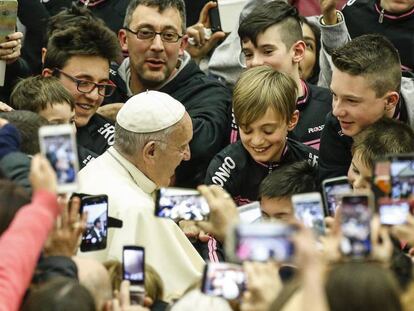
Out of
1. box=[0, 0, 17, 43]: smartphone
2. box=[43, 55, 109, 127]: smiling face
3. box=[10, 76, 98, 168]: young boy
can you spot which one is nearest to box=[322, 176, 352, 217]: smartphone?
box=[10, 76, 98, 168]: young boy

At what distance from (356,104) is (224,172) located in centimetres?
78

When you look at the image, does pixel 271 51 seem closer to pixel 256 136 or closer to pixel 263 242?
pixel 256 136

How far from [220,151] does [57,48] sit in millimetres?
1234

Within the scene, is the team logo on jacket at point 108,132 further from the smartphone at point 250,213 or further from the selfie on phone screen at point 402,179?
the selfie on phone screen at point 402,179

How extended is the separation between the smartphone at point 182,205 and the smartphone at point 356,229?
813 mm

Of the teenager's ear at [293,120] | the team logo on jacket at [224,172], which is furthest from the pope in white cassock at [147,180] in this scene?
the teenager's ear at [293,120]

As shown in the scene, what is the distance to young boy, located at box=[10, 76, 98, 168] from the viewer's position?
6289 millimetres

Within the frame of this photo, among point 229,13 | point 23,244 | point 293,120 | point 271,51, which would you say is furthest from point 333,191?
point 229,13

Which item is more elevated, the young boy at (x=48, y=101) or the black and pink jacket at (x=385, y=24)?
the black and pink jacket at (x=385, y=24)

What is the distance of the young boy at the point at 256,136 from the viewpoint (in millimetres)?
6152

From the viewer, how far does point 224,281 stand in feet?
13.0

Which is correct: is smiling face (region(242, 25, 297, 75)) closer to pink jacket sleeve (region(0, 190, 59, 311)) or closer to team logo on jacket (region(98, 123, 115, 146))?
team logo on jacket (region(98, 123, 115, 146))

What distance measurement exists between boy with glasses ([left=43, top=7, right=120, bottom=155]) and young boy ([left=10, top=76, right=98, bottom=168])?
36 centimetres

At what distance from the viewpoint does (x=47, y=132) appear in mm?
4062
